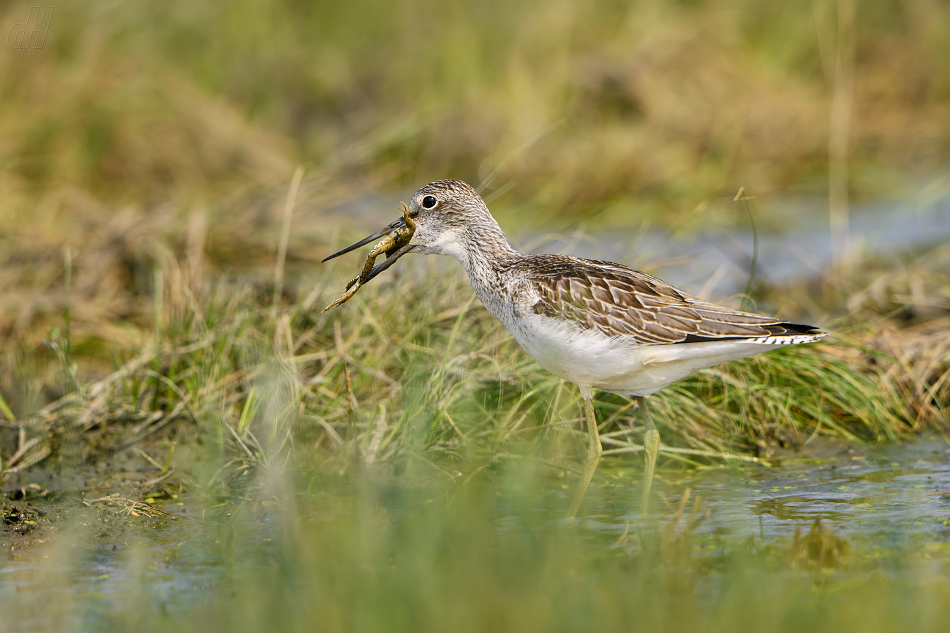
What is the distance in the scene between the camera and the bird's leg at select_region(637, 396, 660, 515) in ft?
18.0

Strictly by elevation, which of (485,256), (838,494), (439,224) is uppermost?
(439,224)

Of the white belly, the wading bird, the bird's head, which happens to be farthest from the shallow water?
the bird's head

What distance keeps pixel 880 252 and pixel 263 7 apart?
878 centimetres

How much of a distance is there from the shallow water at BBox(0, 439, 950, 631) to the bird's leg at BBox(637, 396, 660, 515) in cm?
8

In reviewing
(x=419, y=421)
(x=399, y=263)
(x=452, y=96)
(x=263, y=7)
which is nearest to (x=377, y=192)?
(x=399, y=263)

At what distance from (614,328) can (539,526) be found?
3.23 ft

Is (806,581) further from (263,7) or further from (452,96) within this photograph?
(263,7)

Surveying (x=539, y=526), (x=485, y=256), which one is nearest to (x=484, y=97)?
(x=485, y=256)

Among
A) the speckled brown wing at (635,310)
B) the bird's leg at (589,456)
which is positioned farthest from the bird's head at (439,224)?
the bird's leg at (589,456)

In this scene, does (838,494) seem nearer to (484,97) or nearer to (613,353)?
(613,353)

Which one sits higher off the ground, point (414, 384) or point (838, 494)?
point (414, 384)

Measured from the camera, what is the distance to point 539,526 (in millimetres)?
5164

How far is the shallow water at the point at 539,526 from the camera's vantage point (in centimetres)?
438

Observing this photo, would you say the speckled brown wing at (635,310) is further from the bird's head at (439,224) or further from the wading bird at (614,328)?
the bird's head at (439,224)
